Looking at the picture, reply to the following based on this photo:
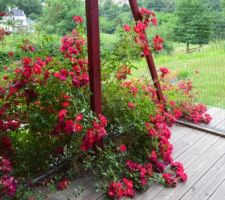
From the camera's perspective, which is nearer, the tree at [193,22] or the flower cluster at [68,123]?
the flower cluster at [68,123]

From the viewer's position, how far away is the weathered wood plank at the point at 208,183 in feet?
6.88

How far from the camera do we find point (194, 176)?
2311mm

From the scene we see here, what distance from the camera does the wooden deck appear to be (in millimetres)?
2082

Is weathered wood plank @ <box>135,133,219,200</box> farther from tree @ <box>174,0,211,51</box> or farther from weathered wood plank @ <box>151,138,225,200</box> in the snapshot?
tree @ <box>174,0,211,51</box>

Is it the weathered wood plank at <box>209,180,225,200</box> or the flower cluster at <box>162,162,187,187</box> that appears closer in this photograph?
the weathered wood plank at <box>209,180,225,200</box>

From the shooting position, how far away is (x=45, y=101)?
202cm

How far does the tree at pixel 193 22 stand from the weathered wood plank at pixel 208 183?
1343 millimetres

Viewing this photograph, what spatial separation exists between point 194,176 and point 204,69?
5.27ft

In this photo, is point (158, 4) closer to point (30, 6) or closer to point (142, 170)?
point (30, 6)

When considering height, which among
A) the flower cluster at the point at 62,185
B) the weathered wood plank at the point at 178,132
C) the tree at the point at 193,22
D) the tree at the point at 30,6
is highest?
the tree at the point at 30,6

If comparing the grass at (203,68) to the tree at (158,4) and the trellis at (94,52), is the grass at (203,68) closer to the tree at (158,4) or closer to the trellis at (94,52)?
the tree at (158,4)

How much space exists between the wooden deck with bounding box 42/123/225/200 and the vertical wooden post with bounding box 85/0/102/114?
57 cm

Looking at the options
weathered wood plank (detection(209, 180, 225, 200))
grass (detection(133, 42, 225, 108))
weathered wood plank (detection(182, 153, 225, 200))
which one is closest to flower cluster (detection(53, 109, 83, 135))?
weathered wood plank (detection(182, 153, 225, 200))

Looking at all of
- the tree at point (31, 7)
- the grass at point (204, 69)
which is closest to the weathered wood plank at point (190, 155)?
the grass at point (204, 69)
